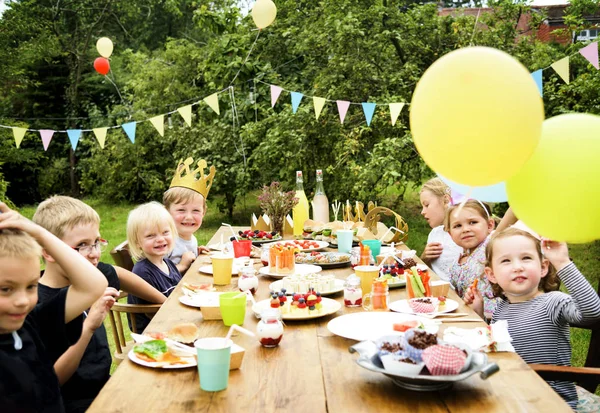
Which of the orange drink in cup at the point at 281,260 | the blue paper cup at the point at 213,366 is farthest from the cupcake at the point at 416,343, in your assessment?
the orange drink in cup at the point at 281,260

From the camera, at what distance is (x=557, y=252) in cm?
212

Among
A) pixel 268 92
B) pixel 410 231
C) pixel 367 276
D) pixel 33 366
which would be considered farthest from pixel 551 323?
pixel 268 92

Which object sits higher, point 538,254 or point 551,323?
point 538,254

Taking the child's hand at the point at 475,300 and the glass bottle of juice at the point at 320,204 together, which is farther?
the glass bottle of juice at the point at 320,204

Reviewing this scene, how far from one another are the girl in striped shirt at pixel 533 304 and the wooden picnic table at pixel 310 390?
0.54 m

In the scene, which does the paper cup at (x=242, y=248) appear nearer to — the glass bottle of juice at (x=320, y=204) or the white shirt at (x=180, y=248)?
the white shirt at (x=180, y=248)

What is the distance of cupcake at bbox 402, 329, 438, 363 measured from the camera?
1.54 metres

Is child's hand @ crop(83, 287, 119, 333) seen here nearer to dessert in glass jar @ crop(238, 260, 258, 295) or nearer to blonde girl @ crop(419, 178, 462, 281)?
dessert in glass jar @ crop(238, 260, 258, 295)

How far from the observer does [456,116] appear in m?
1.26

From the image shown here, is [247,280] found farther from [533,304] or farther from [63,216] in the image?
[533,304]

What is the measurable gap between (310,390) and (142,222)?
1658mm

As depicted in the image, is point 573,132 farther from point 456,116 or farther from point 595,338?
point 595,338

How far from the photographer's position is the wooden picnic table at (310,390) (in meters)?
1.49

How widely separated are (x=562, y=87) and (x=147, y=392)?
5510 mm
